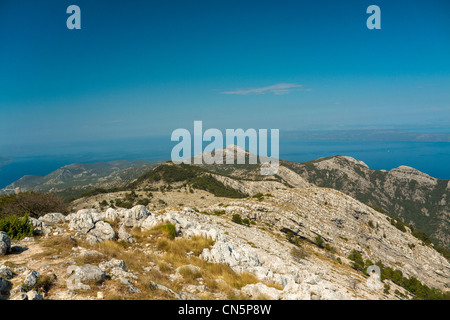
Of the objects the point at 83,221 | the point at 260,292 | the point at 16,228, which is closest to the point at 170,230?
the point at 83,221

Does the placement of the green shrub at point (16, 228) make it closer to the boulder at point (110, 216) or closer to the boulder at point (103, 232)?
the boulder at point (103, 232)

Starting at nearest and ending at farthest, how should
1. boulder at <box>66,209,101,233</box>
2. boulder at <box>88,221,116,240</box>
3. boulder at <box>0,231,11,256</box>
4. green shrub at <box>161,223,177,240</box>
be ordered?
boulder at <box>0,231,11,256</box> → boulder at <box>88,221,116,240</box> → boulder at <box>66,209,101,233</box> → green shrub at <box>161,223,177,240</box>

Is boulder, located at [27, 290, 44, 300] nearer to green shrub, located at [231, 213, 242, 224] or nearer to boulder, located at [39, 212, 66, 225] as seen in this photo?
boulder, located at [39, 212, 66, 225]

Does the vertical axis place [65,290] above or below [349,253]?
above

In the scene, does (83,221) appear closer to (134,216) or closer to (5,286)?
(134,216)

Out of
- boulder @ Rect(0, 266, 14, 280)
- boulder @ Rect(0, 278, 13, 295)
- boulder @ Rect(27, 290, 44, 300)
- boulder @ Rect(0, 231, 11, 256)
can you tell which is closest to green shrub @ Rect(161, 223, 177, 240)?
boulder @ Rect(0, 231, 11, 256)

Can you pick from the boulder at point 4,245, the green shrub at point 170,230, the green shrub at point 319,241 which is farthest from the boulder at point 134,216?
the green shrub at point 319,241
